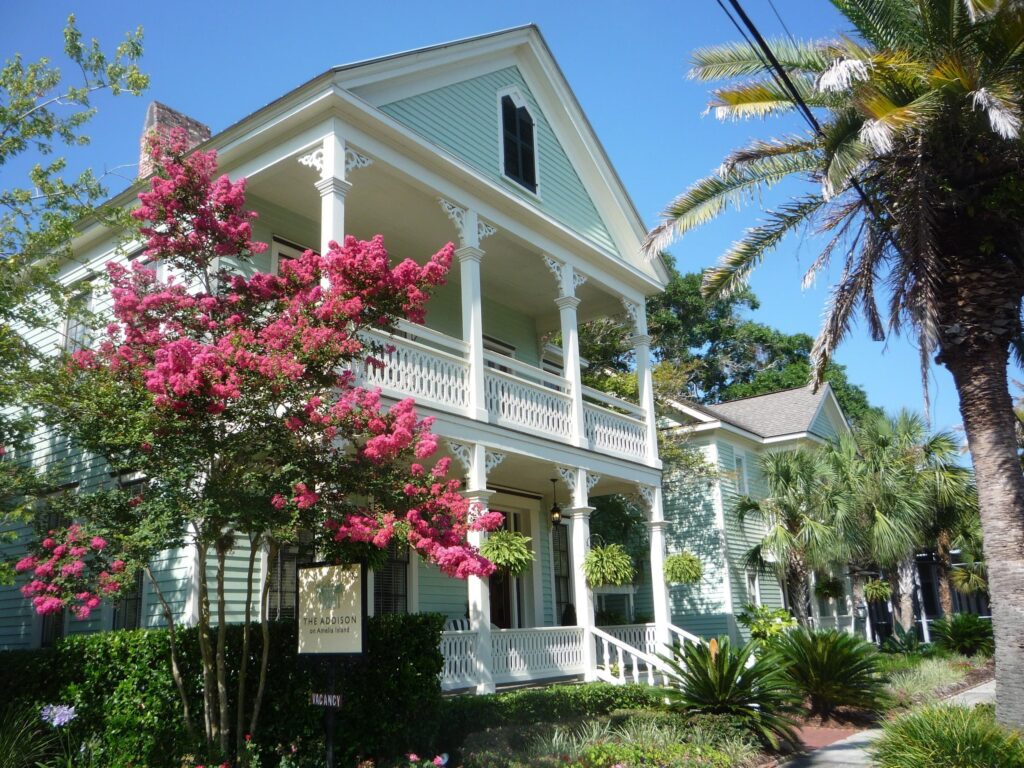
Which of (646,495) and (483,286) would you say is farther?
(483,286)

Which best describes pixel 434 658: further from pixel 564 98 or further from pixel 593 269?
pixel 564 98

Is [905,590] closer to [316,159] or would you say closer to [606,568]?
[606,568]

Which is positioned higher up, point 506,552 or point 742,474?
point 742,474

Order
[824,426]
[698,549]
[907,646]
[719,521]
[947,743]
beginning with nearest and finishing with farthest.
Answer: [947,743] < [907,646] < [719,521] < [698,549] < [824,426]

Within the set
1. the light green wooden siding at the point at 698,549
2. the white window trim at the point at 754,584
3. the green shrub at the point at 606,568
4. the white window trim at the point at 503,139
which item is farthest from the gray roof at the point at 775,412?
the green shrub at the point at 606,568

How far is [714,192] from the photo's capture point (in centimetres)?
1303

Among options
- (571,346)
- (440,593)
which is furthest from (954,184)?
(440,593)

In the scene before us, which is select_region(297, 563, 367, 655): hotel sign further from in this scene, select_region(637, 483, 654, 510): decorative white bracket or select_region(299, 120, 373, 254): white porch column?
select_region(637, 483, 654, 510): decorative white bracket

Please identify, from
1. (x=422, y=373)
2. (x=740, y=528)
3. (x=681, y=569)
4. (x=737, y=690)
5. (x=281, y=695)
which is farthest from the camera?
(x=740, y=528)

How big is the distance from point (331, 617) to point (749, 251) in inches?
340

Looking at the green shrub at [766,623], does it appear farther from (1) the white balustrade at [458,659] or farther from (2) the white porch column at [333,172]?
(2) the white porch column at [333,172]

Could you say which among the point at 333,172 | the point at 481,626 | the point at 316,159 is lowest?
the point at 481,626

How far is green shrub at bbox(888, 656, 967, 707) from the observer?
14845mm

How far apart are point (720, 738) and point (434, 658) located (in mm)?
3906
